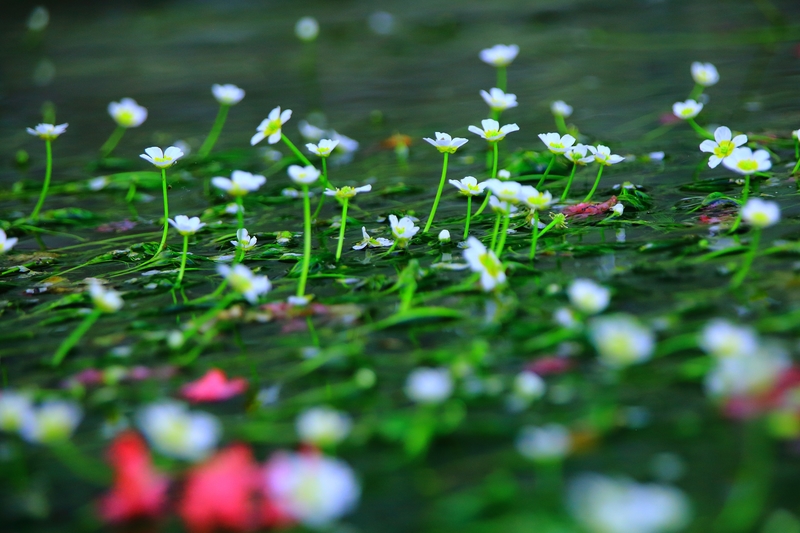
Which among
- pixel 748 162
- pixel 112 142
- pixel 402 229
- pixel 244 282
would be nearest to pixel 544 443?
pixel 244 282

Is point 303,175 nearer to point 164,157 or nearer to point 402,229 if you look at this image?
point 402,229

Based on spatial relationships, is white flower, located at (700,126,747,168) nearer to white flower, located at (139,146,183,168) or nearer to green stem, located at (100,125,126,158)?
white flower, located at (139,146,183,168)

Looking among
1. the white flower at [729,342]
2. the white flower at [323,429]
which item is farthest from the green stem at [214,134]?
the white flower at [729,342]

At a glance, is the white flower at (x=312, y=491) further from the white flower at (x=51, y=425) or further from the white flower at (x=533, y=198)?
the white flower at (x=533, y=198)

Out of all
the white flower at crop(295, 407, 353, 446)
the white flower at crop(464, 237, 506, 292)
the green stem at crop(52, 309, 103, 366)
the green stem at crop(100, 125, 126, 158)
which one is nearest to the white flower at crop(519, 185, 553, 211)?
the white flower at crop(464, 237, 506, 292)

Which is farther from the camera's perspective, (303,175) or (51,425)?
(303,175)

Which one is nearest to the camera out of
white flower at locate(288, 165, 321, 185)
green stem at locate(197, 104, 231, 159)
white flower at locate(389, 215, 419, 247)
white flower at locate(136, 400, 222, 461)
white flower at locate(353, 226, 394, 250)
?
white flower at locate(136, 400, 222, 461)
